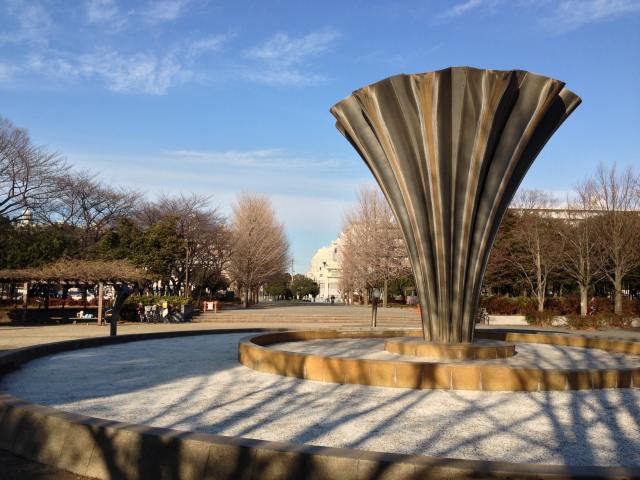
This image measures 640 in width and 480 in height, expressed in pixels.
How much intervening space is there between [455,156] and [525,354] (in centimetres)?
446

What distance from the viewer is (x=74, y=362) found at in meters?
11.0

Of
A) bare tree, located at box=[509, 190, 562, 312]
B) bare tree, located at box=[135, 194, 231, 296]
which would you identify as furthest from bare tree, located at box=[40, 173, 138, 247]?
bare tree, located at box=[509, 190, 562, 312]

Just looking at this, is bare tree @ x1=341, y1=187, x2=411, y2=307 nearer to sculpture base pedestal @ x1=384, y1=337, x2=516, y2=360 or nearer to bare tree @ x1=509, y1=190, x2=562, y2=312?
bare tree @ x1=509, y1=190, x2=562, y2=312

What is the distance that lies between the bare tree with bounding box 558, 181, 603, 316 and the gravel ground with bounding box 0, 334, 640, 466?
29.4 m

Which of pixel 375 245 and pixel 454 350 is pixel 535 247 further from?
pixel 454 350

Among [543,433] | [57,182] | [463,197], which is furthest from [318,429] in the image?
[57,182]

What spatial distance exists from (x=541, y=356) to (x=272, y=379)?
5743 mm

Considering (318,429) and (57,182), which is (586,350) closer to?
(318,429)

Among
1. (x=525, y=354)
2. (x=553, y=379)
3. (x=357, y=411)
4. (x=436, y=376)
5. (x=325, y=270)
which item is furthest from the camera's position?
(x=325, y=270)

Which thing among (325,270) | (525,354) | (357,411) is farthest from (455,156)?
(325,270)

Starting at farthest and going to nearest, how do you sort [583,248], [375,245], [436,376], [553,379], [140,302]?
[375,245], [583,248], [140,302], [436,376], [553,379]

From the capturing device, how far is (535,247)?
3988cm

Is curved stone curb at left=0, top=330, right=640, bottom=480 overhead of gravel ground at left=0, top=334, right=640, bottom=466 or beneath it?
overhead

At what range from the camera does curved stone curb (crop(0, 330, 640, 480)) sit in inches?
153
